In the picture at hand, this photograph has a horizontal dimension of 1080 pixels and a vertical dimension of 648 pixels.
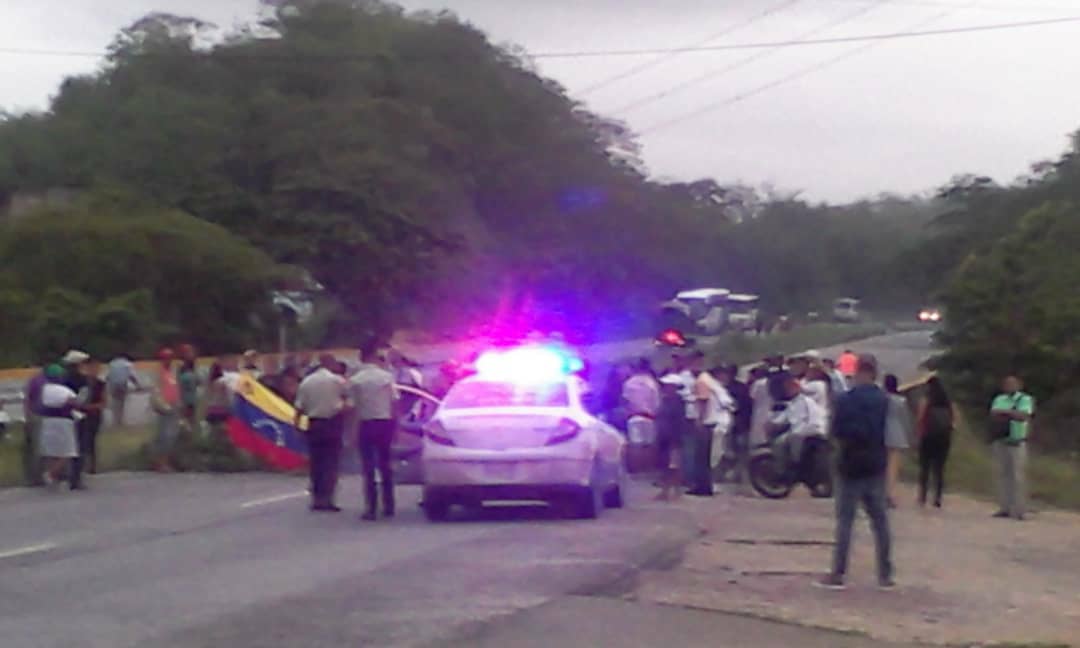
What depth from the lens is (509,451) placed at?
19266 millimetres

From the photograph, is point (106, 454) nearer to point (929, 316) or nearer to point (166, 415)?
point (166, 415)

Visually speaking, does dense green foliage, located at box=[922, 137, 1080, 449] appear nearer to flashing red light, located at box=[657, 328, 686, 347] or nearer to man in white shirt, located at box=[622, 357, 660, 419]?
flashing red light, located at box=[657, 328, 686, 347]

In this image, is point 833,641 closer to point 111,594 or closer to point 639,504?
point 111,594

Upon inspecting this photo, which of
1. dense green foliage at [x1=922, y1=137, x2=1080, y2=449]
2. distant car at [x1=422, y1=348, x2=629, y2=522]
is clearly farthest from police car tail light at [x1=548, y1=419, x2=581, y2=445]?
dense green foliage at [x1=922, y1=137, x2=1080, y2=449]

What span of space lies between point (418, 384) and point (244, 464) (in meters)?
2.83

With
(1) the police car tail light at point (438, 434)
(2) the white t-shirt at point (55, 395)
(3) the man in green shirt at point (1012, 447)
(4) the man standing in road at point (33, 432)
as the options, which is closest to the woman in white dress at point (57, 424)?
(2) the white t-shirt at point (55, 395)

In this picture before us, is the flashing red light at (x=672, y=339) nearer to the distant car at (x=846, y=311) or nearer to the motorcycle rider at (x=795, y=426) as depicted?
the motorcycle rider at (x=795, y=426)

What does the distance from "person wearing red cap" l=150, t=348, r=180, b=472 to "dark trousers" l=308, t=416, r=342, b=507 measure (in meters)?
6.86

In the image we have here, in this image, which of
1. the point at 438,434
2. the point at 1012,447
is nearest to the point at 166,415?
the point at 438,434

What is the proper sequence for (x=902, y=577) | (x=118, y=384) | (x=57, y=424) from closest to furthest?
1. (x=902, y=577)
2. (x=57, y=424)
3. (x=118, y=384)

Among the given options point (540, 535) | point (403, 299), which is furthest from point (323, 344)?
point (540, 535)

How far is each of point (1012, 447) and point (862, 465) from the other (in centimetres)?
954

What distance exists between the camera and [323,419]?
67.5 ft

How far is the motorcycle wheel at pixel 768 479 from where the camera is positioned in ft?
79.9
